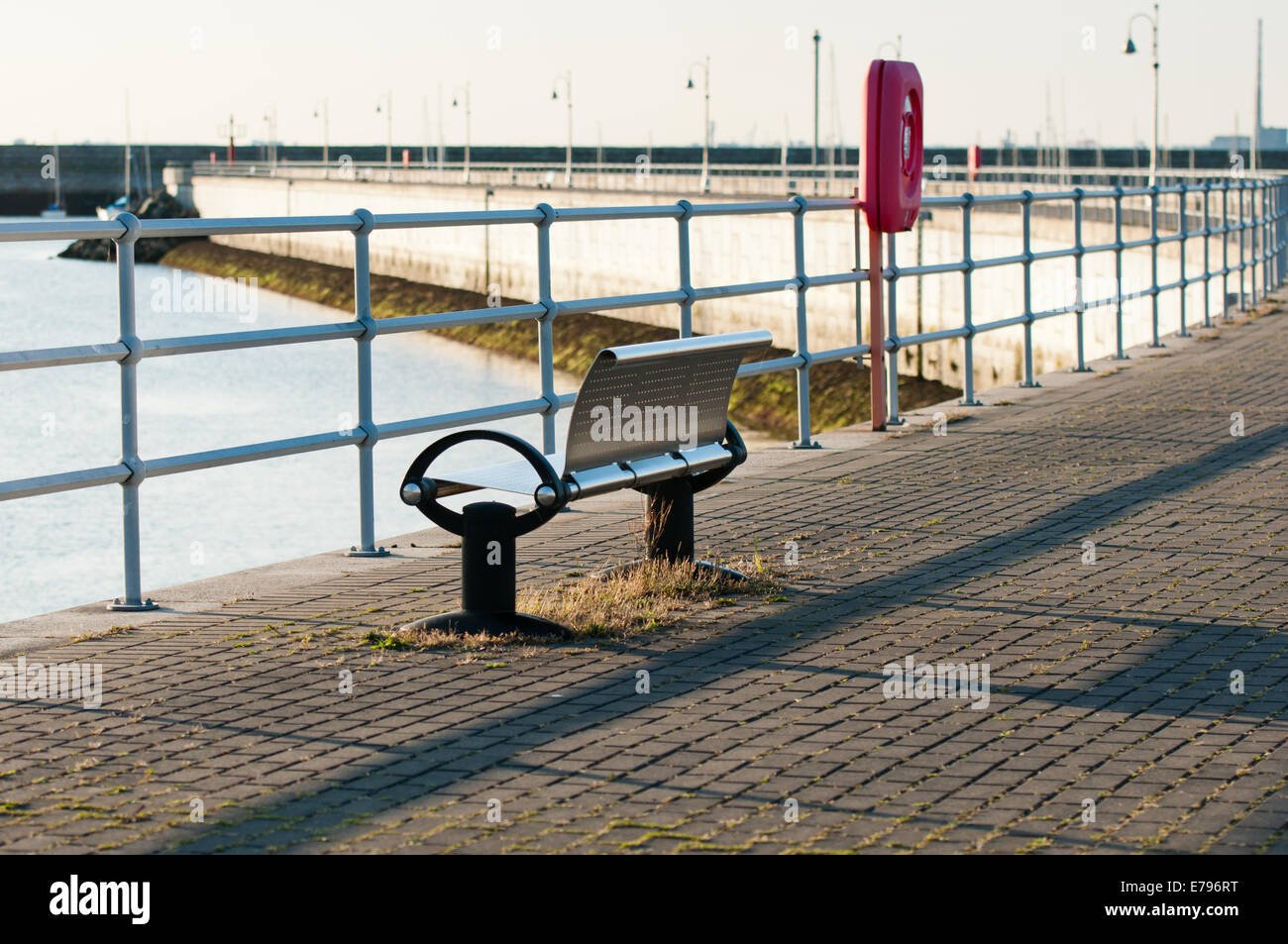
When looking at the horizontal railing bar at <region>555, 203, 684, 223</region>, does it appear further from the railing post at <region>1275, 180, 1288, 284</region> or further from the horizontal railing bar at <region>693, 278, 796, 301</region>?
the railing post at <region>1275, 180, 1288, 284</region>

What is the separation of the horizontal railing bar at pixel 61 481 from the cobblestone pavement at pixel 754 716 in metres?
0.59

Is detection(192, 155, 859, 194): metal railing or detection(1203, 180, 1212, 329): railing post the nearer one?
detection(1203, 180, 1212, 329): railing post

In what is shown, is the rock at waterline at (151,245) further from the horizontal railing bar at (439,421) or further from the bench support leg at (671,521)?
the bench support leg at (671,521)

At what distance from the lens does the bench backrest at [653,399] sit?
6395mm

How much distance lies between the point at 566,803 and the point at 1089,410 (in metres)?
9.37

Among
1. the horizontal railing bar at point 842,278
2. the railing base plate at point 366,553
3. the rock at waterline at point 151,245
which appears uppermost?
the rock at waterline at point 151,245

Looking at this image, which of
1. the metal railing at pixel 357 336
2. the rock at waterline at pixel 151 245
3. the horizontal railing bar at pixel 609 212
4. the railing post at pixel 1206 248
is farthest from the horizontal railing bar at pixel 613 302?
the rock at waterline at pixel 151 245

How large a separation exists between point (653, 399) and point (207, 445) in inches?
847

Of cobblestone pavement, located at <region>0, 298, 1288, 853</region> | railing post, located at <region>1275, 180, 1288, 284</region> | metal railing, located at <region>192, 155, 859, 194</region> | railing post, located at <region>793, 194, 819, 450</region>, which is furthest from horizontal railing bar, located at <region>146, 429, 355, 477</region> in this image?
metal railing, located at <region>192, 155, 859, 194</region>

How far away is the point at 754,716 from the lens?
5.39m

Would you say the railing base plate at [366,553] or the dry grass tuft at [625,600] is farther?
the railing base plate at [366,553]

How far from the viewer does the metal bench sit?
20.9 ft

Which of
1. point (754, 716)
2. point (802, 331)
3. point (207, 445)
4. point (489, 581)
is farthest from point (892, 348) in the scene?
point (207, 445)

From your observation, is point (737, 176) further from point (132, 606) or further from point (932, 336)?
point (132, 606)
